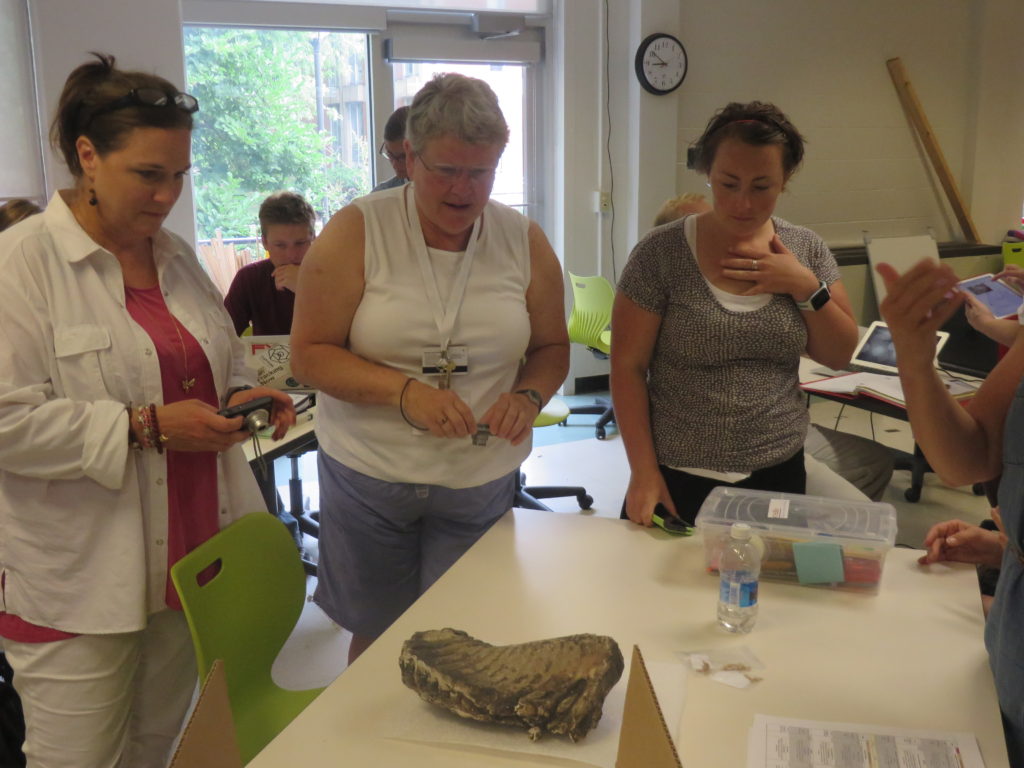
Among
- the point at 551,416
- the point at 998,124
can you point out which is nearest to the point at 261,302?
the point at 551,416

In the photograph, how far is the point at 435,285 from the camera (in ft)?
5.66

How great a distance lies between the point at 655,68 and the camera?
5391 millimetres

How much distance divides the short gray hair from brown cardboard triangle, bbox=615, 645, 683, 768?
1013mm

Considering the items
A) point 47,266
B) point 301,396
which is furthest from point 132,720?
point 301,396

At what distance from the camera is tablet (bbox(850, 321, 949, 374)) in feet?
11.3

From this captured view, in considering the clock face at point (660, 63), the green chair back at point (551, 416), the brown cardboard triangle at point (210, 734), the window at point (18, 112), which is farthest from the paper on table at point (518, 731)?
the clock face at point (660, 63)

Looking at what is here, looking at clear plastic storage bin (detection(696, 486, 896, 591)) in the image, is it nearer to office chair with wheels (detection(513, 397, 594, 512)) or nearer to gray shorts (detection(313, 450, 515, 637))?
gray shorts (detection(313, 450, 515, 637))

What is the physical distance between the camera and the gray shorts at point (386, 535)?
179cm

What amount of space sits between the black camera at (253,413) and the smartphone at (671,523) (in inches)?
30.1

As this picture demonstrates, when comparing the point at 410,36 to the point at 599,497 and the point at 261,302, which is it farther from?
the point at 599,497

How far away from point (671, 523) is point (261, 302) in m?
1.99

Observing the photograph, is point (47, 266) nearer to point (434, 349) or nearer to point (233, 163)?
point (434, 349)

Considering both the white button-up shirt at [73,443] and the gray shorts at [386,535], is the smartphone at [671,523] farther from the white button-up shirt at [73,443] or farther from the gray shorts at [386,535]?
the white button-up shirt at [73,443]

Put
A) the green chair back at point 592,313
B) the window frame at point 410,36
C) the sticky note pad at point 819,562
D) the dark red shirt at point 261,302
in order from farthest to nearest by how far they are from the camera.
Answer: the green chair back at point 592,313, the window frame at point 410,36, the dark red shirt at point 261,302, the sticky note pad at point 819,562
